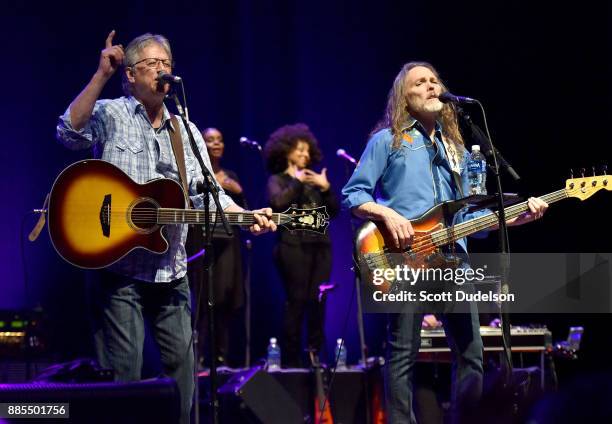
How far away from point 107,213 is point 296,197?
149 inches

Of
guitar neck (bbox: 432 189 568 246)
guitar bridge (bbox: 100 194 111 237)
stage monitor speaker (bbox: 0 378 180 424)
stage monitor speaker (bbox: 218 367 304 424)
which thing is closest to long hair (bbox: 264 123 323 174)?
stage monitor speaker (bbox: 218 367 304 424)

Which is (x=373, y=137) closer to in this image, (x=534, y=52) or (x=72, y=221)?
(x=72, y=221)

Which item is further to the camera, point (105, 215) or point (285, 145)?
point (285, 145)

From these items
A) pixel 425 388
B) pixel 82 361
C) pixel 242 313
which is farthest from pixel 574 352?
pixel 82 361

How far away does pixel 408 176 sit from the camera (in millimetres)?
4699

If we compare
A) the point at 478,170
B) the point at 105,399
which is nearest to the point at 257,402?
the point at 105,399

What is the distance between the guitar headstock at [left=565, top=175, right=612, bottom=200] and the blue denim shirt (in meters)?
0.61

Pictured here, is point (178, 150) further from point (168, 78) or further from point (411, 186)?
point (411, 186)

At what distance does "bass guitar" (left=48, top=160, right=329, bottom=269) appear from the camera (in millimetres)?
4211

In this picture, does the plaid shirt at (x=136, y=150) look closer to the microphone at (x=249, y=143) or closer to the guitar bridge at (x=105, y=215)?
the guitar bridge at (x=105, y=215)

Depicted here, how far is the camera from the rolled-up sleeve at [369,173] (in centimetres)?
469

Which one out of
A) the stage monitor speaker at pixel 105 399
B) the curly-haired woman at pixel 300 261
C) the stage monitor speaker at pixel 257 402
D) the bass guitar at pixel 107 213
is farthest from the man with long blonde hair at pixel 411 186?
the curly-haired woman at pixel 300 261

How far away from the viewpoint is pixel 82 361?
14.0 feet

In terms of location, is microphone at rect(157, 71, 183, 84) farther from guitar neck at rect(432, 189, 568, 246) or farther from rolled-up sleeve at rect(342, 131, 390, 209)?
guitar neck at rect(432, 189, 568, 246)
